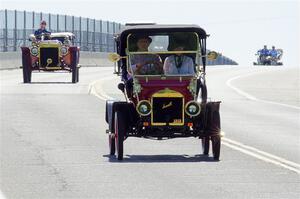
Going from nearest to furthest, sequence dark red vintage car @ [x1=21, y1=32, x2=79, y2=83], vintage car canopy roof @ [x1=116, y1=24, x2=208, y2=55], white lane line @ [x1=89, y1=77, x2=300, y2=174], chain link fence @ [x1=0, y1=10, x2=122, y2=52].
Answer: white lane line @ [x1=89, y1=77, x2=300, y2=174] → vintage car canopy roof @ [x1=116, y1=24, x2=208, y2=55] → dark red vintage car @ [x1=21, y1=32, x2=79, y2=83] → chain link fence @ [x1=0, y1=10, x2=122, y2=52]

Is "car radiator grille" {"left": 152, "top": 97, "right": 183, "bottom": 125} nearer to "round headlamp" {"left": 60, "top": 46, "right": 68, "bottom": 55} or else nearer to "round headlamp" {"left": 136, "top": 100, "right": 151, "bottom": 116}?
"round headlamp" {"left": 136, "top": 100, "right": 151, "bottom": 116}

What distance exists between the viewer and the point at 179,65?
57.4 ft

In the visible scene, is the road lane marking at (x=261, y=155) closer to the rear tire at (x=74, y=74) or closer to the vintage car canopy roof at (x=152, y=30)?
the vintage car canopy roof at (x=152, y=30)

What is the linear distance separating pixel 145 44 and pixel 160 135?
160 centimetres

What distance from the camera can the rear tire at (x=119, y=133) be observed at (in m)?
16.3

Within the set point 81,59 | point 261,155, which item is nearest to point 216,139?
point 261,155

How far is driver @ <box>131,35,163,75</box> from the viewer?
1738 centimetres

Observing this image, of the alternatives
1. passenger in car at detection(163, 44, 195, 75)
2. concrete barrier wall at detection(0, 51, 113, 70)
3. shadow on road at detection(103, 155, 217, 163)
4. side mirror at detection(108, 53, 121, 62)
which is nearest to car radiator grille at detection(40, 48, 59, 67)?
concrete barrier wall at detection(0, 51, 113, 70)

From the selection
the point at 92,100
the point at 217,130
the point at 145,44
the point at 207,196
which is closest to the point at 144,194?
the point at 207,196

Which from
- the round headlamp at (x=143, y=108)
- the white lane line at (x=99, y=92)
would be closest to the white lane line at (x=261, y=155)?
the round headlamp at (x=143, y=108)

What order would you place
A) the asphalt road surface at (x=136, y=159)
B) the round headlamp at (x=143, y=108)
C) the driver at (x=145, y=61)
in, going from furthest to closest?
the driver at (x=145, y=61) → the round headlamp at (x=143, y=108) → the asphalt road surface at (x=136, y=159)

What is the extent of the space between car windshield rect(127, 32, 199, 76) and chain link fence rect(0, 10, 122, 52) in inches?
2169

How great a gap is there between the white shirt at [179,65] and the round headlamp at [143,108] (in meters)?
0.79

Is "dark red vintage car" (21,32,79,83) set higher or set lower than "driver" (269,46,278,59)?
higher
